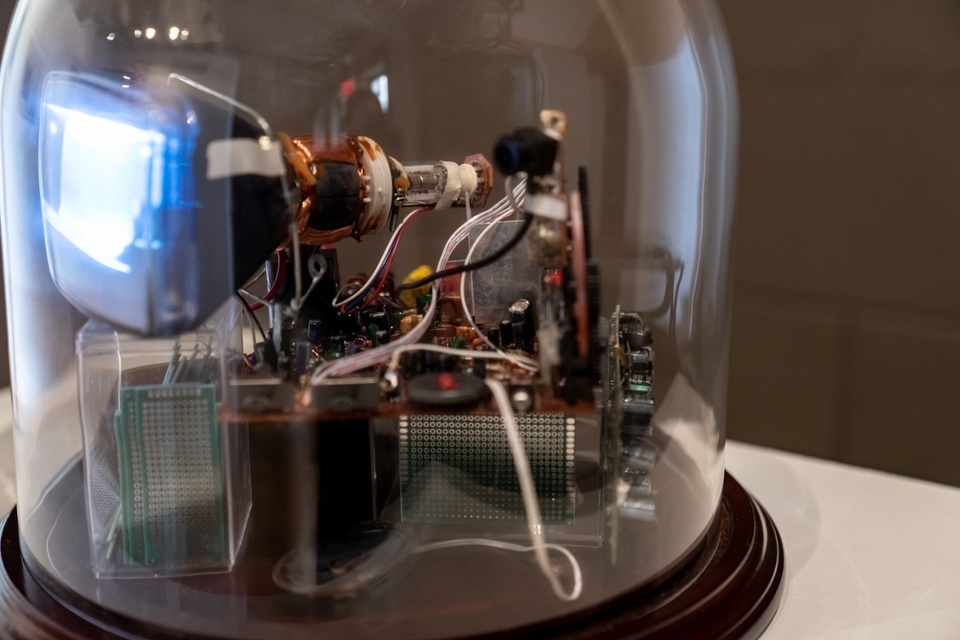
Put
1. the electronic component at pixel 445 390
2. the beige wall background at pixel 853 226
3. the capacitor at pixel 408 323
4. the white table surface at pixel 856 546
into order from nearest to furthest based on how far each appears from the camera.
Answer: the electronic component at pixel 445 390, the white table surface at pixel 856 546, the capacitor at pixel 408 323, the beige wall background at pixel 853 226

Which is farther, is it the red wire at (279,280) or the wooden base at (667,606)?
the red wire at (279,280)

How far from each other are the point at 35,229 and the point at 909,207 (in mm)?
1127

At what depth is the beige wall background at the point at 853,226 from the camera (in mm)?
1181

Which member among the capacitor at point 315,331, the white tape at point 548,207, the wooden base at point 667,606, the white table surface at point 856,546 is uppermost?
the white tape at point 548,207

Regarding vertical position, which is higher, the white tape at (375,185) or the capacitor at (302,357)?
the white tape at (375,185)

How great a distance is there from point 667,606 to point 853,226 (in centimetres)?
85

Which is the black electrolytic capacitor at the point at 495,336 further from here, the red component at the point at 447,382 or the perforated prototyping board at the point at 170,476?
the perforated prototyping board at the point at 170,476

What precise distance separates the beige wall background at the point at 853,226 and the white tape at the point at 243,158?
2.90ft

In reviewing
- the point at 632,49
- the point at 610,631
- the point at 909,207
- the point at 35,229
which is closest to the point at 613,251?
the point at 632,49

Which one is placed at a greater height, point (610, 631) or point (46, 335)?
point (46, 335)

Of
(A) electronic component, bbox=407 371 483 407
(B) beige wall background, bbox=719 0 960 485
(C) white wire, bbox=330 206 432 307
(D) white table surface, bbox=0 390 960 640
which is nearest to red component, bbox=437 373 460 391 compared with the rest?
(A) electronic component, bbox=407 371 483 407

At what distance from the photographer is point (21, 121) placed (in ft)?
2.49

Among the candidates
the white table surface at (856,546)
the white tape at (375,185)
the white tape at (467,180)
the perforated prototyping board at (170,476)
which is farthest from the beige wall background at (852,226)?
the perforated prototyping board at (170,476)

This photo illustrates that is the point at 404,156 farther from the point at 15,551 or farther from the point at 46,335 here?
the point at 15,551
